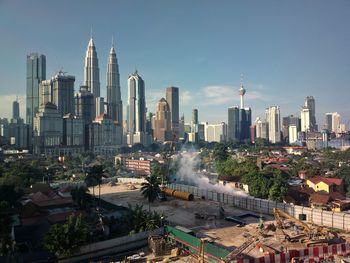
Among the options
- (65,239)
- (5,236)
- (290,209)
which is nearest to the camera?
(5,236)

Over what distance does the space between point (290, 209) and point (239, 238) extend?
34.6 feet

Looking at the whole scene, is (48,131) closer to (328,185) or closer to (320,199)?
(328,185)

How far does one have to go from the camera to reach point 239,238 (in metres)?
33.0

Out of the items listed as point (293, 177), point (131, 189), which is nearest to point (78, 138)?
point (131, 189)

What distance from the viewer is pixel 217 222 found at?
39.3 metres

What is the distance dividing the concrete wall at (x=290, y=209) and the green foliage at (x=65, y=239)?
25.6 m

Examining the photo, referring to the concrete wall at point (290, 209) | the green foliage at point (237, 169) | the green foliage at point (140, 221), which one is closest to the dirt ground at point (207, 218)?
the concrete wall at point (290, 209)

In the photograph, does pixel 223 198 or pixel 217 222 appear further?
pixel 223 198

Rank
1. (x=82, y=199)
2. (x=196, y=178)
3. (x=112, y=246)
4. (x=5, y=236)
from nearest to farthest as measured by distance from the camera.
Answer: (x=5, y=236) → (x=112, y=246) → (x=82, y=199) → (x=196, y=178)

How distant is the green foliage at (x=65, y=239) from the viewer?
26.3m

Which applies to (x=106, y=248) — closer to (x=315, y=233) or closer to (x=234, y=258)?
(x=234, y=258)

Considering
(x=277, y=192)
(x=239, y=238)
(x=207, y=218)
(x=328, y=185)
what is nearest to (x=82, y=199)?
(x=207, y=218)

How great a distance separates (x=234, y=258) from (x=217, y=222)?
1404 cm

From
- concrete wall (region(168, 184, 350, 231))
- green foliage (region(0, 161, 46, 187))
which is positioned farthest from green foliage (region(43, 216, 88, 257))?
green foliage (region(0, 161, 46, 187))
